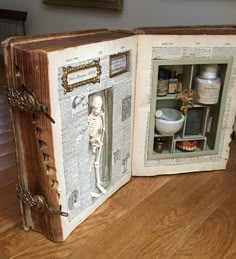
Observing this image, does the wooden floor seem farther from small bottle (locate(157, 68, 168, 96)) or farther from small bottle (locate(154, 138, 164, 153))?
small bottle (locate(157, 68, 168, 96))

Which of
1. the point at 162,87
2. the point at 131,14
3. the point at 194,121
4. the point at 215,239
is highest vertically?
the point at 131,14

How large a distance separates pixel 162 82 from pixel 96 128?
0.24 m

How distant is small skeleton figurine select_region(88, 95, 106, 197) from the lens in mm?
622

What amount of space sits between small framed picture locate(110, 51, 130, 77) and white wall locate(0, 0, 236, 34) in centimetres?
49

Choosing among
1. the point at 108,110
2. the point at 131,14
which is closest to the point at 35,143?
the point at 108,110

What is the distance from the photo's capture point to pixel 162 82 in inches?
30.7

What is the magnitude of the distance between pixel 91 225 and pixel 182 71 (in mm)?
448

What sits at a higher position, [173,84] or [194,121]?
[173,84]

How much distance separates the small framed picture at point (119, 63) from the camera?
0.63 meters

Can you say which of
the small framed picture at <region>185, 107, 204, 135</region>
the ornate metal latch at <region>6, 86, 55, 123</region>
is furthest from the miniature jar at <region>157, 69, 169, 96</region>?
the ornate metal latch at <region>6, 86, 55, 123</region>

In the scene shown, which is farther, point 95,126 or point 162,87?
point 162,87

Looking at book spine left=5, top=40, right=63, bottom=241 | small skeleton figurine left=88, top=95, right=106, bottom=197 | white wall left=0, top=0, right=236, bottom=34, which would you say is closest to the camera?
book spine left=5, top=40, right=63, bottom=241

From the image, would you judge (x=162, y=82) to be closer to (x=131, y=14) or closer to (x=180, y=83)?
(x=180, y=83)

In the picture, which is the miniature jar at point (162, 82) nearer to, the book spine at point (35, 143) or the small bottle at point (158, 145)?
the small bottle at point (158, 145)
